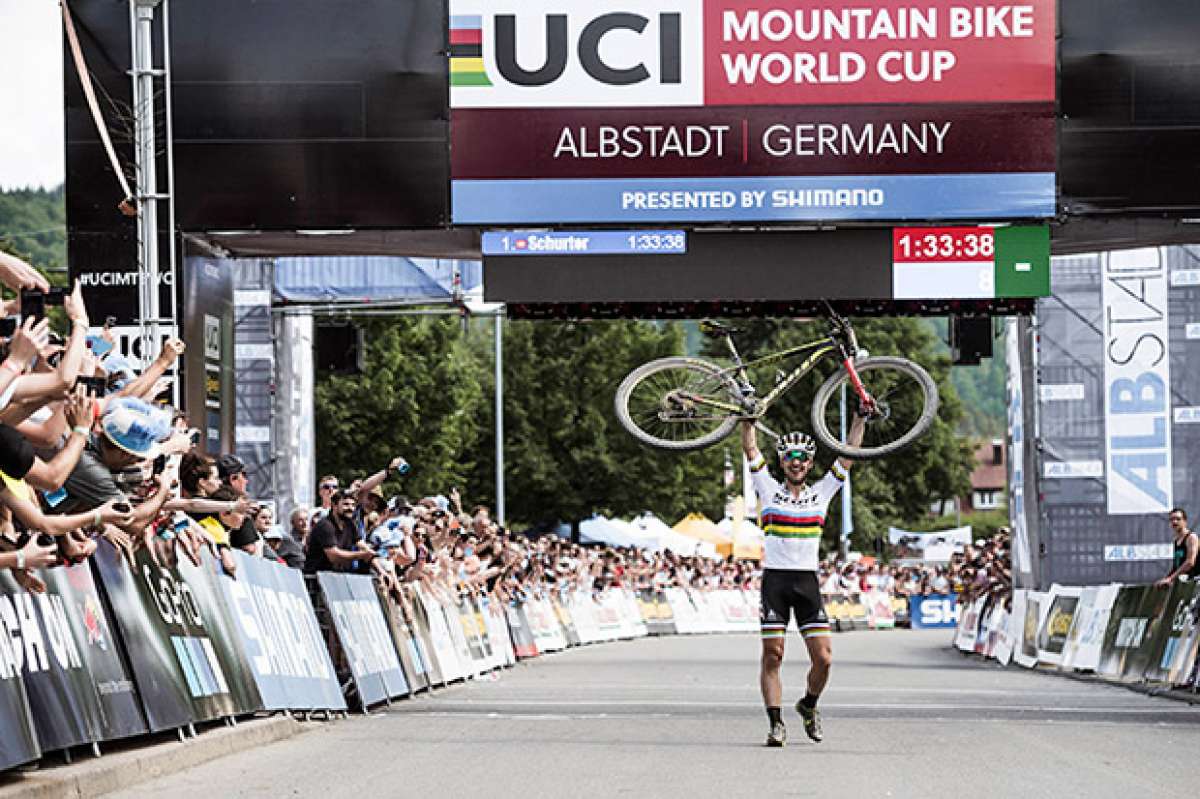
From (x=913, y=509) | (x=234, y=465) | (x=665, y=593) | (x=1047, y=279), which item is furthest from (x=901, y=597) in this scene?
(x=234, y=465)

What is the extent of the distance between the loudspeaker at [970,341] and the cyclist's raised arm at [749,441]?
545 inches

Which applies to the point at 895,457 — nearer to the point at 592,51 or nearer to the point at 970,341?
the point at 970,341

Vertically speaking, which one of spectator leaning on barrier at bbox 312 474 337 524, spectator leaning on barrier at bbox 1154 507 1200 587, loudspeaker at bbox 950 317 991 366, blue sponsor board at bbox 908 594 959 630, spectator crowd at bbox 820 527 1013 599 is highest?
loudspeaker at bbox 950 317 991 366

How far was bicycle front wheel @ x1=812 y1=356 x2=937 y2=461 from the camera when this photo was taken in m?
18.5

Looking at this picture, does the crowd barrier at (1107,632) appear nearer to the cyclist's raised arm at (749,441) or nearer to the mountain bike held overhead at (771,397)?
the mountain bike held overhead at (771,397)

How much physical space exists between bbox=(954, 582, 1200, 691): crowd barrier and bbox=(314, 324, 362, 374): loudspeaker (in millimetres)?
10868

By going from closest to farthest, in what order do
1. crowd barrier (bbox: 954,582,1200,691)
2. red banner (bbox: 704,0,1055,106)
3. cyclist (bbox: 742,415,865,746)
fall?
cyclist (bbox: 742,415,865,746) < red banner (bbox: 704,0,1055,106) < crowd barrier (bbox: 954,582,1200,691)

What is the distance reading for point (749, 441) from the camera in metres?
15.3

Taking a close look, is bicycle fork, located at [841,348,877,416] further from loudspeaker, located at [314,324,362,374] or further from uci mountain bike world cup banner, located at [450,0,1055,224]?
Result: loudspeaker, located at [314,324,362,374]

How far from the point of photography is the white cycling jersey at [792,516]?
14531 millimetres

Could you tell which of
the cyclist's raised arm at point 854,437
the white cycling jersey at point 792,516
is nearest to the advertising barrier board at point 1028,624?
the cyclist's raised arm at point 854,437

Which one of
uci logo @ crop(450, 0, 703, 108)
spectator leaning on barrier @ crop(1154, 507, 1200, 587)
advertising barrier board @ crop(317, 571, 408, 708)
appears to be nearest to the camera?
advertising barrier board @ crop(317, 571, 408, 708)

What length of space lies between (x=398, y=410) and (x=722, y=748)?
60.8m

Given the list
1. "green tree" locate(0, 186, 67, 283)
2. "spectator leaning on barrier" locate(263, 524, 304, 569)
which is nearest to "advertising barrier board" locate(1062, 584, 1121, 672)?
"spectator leaning on barrier" locate(263, 524, 304, 569)
